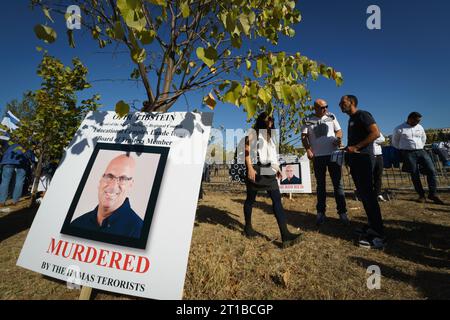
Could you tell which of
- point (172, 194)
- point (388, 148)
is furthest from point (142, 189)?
point (388, 148)

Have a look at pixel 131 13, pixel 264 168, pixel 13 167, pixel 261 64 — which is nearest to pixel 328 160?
pixel 264 168

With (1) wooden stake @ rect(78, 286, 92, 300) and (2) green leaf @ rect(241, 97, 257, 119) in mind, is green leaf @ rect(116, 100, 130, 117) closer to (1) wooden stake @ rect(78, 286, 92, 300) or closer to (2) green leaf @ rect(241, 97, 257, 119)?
(2) green leaf @ rect(241, 97, 257, 119)

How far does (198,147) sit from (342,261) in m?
2.21

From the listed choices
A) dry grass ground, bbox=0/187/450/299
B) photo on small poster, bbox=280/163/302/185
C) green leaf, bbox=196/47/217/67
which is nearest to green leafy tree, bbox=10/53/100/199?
dry grass ground, bbox=0/187/450/299

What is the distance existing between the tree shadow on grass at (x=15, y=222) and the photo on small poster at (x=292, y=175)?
6528 mm

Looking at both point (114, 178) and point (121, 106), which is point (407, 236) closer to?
point (114, 178)

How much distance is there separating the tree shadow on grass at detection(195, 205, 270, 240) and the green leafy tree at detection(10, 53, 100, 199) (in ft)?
12.2

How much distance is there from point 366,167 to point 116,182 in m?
3.13

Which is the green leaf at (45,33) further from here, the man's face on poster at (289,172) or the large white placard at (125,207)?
the man's face on poster at (289,172)

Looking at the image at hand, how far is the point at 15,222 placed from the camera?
450 centimetres

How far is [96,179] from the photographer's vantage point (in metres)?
2.11

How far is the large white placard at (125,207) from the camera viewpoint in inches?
64.2

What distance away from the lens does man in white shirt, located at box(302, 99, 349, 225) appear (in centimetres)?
415
